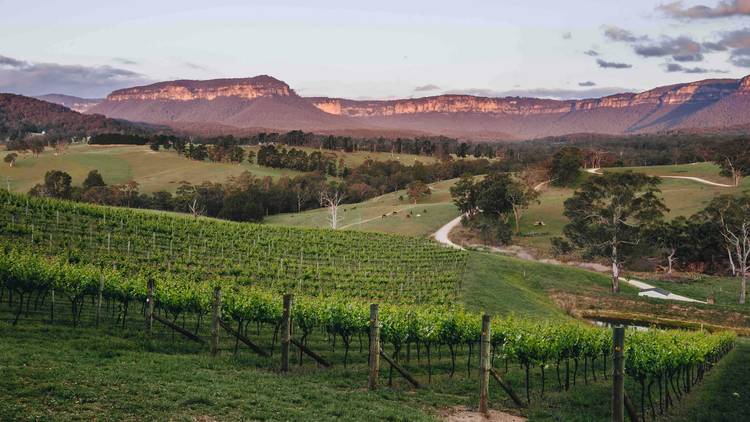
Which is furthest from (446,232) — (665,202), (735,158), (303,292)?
(303,292)

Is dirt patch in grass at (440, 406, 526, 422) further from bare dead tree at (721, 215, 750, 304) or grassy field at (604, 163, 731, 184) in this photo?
grassy field at (604, 163, 731, 184)

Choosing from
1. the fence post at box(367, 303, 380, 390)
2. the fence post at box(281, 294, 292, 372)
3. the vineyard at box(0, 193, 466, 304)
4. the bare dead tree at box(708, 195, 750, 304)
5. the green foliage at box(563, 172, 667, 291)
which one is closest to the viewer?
the fence post at box(367, 303, 380, 390)

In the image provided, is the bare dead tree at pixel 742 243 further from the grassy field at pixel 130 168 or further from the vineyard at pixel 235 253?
the grassy field at pixel 130 168

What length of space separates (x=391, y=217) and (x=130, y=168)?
99660 mm

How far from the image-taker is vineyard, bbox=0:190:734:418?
19.2 meters

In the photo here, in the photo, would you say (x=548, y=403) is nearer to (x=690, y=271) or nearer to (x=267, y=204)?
(x=690, y=271)

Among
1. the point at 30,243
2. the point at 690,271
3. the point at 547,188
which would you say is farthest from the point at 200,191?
the point at 690,271

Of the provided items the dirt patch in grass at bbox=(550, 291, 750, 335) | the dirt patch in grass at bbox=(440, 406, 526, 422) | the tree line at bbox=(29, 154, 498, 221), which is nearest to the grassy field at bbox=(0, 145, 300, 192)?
the tree line at bbox=(29, 154, 498, 221)

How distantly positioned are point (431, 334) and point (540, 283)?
39528 millimetres

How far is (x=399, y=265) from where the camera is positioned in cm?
5559

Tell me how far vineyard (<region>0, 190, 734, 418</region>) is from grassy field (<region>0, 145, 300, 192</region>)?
96.1 metres

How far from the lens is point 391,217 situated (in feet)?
365

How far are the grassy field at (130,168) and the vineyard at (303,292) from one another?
9607cm

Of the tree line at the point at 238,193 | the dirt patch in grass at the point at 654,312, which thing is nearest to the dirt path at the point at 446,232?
the tree line at the point at 238,193
